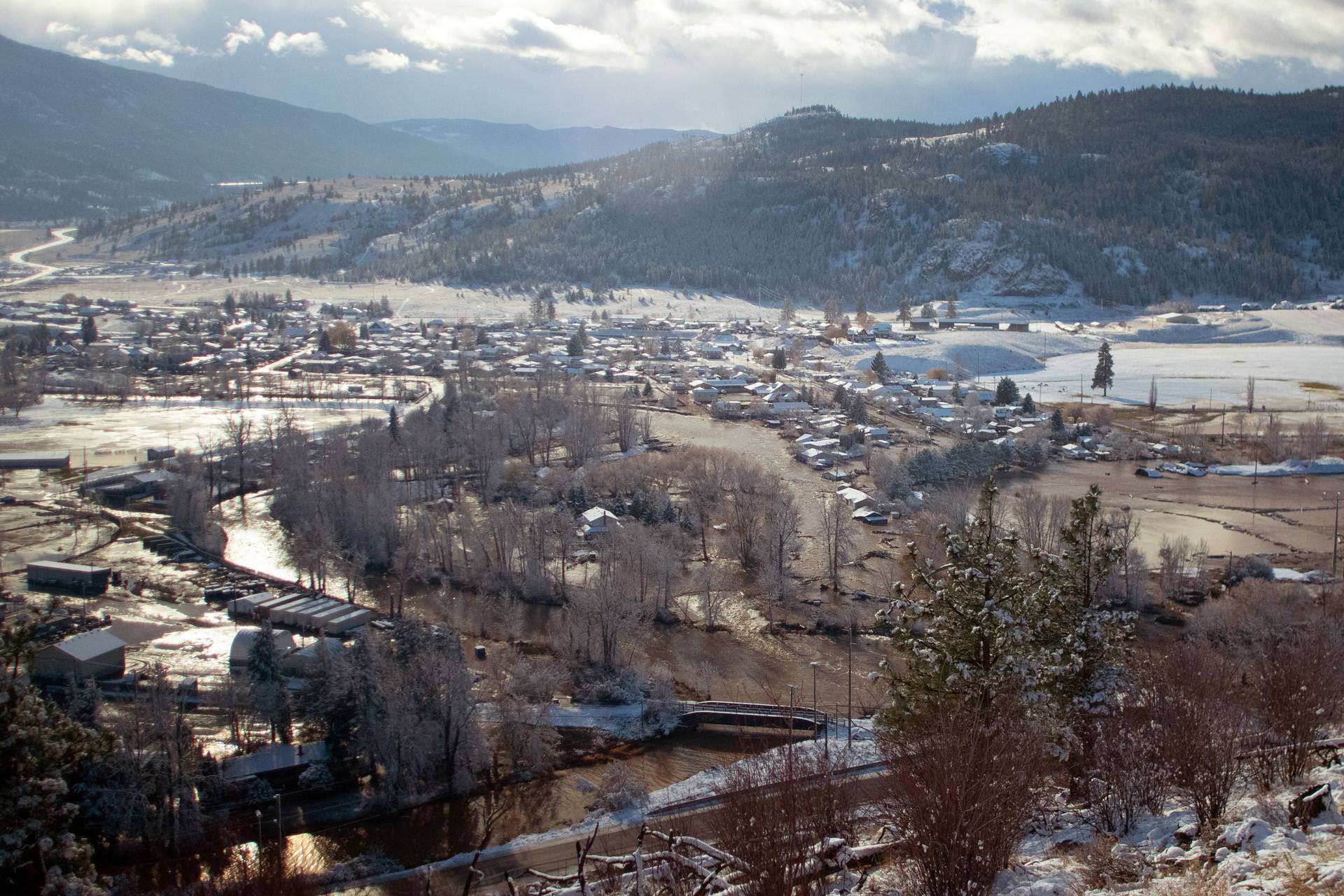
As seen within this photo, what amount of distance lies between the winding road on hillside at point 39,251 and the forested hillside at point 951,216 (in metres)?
10.2

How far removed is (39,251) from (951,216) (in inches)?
3201

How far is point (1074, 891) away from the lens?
524cm

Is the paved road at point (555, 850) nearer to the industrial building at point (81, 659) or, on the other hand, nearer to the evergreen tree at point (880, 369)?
the industrial building at point (81, 659)

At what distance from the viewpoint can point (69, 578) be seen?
16656mm

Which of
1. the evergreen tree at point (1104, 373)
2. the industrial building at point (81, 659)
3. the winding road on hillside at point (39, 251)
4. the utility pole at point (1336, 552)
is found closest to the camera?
the industrial building at point (81, 659)

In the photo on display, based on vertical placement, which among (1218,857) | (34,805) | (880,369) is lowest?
(34,805)

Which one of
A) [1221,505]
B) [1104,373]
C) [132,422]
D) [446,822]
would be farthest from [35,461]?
[1104,373]

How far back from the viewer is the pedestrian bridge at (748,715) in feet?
40.4

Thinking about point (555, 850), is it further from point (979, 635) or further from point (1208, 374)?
point (1208, 374)

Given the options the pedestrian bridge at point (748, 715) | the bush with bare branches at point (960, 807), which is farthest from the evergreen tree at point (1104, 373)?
the bush with bare branches at point (960, 807)

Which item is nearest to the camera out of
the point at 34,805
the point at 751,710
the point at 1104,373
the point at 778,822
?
the point at 778,822

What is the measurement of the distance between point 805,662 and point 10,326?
1892 inches

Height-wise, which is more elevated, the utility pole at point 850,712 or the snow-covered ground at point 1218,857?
the snow-covered ground at point 1218,857

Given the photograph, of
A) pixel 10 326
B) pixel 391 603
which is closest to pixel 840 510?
pixel 391 603
